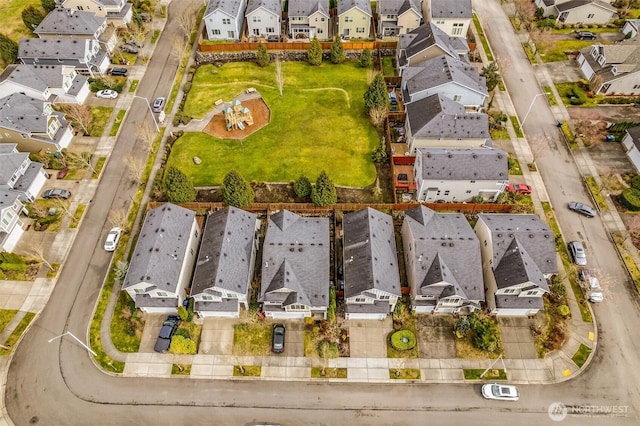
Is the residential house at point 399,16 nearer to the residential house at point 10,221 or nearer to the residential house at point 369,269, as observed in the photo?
the residential house at point 369,269

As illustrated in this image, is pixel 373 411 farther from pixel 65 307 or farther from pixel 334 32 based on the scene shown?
pixel 334 32

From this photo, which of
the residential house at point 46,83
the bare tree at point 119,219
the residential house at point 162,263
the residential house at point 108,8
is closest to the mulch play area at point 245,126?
the bare tree at point 119,219

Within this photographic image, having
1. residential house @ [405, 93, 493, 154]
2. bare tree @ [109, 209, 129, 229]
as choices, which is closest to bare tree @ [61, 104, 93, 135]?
bare tree @ [109, 209, 129, 229]

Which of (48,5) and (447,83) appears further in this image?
(48,5)

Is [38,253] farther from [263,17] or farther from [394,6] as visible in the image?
[394,6]

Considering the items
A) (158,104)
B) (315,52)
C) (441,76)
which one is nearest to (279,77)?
(315,52)

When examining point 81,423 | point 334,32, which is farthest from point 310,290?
point 334,32
